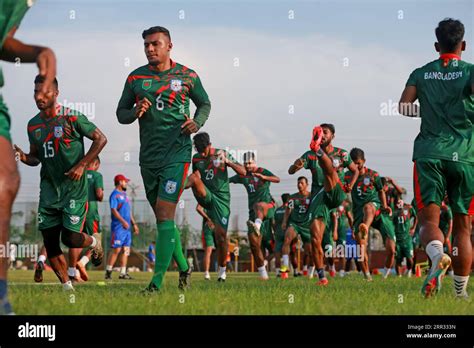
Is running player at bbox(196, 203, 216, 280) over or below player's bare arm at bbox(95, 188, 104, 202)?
below

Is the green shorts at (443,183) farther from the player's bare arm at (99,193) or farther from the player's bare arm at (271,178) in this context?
the player's bare arm at (271,178)

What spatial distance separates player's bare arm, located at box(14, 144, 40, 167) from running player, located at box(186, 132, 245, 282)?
476 centimetres

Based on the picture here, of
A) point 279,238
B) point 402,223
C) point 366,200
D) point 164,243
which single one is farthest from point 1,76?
point 279,238

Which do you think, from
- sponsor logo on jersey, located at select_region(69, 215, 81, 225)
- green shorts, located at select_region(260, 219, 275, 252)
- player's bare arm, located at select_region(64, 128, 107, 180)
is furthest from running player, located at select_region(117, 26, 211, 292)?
green shorts, located at select_region(260, 219, 275, 252)

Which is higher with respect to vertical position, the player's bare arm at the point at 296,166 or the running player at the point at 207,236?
the player's bare arm at the point at 296,166

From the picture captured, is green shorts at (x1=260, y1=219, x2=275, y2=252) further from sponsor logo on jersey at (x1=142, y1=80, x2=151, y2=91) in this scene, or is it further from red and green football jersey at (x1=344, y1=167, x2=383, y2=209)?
sponsor logo on jersey at (x1=142, y1=80, x2=151, y2=91)

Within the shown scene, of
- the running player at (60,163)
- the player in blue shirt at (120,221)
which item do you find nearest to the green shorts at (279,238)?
the player in blue shirt at (120,221)

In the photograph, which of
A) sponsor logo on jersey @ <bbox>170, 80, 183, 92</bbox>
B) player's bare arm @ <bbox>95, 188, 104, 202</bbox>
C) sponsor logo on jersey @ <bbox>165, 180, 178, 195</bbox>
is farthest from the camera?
player's bare arm @ <bbox>95, 188, 104, 202</bbox>

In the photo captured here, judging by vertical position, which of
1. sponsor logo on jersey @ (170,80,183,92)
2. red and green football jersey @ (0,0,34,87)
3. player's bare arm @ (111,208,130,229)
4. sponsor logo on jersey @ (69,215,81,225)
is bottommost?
sponsor logo on jersey @ (69,215,81,225)

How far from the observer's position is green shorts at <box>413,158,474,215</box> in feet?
27.1

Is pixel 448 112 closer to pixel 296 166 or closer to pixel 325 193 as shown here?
pixel 325 193

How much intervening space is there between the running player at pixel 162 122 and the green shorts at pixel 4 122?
322cm

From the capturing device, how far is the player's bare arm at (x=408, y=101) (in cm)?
848

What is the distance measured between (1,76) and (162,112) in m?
3.52
